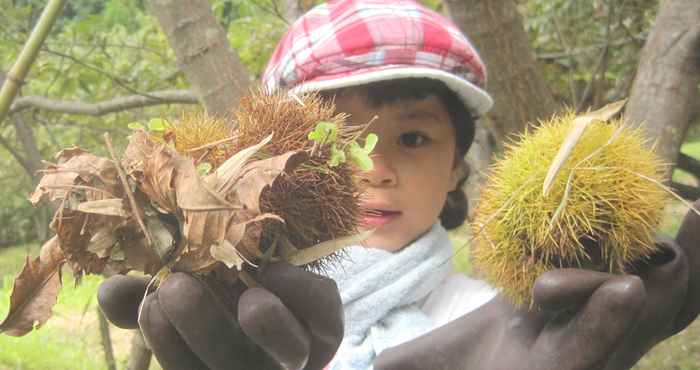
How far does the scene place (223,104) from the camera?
5.78ft

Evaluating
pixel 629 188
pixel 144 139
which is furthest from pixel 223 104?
pixel 629 188

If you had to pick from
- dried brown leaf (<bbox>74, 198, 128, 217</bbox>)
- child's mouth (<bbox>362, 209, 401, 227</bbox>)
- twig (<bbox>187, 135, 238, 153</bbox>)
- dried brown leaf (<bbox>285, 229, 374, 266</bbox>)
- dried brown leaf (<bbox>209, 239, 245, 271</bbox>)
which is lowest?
child's mouth (<bbox>362, 209, 401, 227</bbox>)

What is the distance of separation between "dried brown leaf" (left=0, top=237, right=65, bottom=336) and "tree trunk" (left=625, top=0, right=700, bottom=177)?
1.30m

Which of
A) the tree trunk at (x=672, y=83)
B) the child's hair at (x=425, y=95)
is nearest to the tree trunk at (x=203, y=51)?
the child's hair at (x=425, y=95)

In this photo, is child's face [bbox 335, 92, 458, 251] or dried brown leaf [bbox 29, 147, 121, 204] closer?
dried brown leaf [bbox 29, 147, 121, 204]

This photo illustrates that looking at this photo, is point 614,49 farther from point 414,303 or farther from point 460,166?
point 414,303

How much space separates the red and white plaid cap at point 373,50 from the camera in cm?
146

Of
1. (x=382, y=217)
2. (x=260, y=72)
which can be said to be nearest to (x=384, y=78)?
(x=382, y=217)

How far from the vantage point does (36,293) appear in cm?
93

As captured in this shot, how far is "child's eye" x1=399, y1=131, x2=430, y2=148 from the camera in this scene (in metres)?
1.52

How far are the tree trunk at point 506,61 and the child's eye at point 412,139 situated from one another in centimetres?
47

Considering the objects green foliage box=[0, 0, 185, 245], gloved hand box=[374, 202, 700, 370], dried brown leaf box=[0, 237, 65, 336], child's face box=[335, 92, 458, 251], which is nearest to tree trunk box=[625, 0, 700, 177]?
child's face box=[335, 92, 458, 251]

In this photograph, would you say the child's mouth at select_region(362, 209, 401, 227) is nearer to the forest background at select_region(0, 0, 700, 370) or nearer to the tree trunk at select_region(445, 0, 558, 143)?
the forest background at select_region(0, 0, 700, 370)

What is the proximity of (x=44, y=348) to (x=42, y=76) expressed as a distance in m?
1.17
